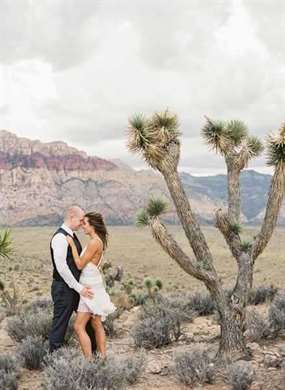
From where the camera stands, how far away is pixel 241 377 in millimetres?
6895

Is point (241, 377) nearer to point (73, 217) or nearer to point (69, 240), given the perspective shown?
point (69, 240)

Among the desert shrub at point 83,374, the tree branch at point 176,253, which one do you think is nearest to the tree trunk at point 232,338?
the tree branch at point 176,253

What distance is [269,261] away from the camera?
49281 mm

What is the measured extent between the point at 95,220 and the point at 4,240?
3.82 ft

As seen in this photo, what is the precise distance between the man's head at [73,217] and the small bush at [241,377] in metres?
2.60

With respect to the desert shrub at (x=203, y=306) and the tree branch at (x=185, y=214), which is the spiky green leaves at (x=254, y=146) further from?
the desert shrub at (x=203, y=306)

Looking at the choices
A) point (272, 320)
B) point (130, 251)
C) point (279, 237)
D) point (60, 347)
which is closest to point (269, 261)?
point (130, 251)

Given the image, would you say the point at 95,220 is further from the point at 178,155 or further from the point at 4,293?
the point at 4,293

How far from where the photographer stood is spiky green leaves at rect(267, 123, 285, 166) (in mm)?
9094

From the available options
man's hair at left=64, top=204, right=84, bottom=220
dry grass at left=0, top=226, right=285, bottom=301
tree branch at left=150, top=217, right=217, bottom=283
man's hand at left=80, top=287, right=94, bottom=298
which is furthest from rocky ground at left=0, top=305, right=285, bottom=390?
dry grass at left=0, top=226, right=285, bottom=301

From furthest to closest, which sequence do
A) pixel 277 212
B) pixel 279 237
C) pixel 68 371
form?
1. pixel 279 237
2. pixel 277 212
3. pixel 68 371

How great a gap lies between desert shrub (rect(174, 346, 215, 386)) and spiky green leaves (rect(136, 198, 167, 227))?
2.26 metres

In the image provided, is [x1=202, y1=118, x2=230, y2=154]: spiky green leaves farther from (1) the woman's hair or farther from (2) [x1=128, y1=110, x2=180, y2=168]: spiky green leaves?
(1) the woman's hair

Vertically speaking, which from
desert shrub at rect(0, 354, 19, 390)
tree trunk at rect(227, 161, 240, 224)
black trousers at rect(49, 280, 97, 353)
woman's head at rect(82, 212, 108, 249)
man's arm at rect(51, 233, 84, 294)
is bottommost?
desert shrub at rect(0, 354, 19, 390)
